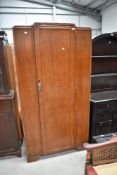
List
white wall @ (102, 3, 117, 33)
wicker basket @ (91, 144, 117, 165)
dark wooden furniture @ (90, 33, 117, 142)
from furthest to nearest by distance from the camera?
white wall @ (102, 3, 117, 33) → dark wooden furniture @ (90, 33, 117, 142) → wicker basket @ (91, 144, 117, 165)

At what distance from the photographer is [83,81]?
2.01 metres

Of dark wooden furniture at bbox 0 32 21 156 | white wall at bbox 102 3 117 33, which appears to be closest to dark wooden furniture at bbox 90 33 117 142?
dark wooden furniture at bbox 0 32 21 156

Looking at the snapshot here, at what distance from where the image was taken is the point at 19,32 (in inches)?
64.3

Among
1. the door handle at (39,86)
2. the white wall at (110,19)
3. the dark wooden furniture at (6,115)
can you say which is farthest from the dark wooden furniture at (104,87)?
the white wall at (110,19)

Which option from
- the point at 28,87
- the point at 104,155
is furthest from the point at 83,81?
the point at 104,155

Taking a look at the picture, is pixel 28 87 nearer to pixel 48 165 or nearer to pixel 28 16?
pixel 48 165

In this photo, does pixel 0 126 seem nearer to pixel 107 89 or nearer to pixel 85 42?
pixel 85 42

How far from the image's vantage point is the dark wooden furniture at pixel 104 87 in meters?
2.25

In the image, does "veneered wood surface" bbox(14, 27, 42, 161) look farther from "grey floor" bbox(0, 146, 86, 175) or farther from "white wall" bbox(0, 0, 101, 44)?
"white wall" bbox(0, 0, 101, 44)

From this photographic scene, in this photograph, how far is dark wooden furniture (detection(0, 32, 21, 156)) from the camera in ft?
6.19

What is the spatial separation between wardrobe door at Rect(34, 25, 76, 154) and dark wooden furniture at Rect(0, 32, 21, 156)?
41cm

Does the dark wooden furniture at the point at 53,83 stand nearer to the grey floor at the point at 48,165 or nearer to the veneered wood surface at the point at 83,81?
the veneered wood surface at the point at 83,81

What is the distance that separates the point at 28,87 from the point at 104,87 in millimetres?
1407

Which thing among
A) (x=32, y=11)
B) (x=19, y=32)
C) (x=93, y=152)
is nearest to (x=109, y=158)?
(x=93, y=152)
